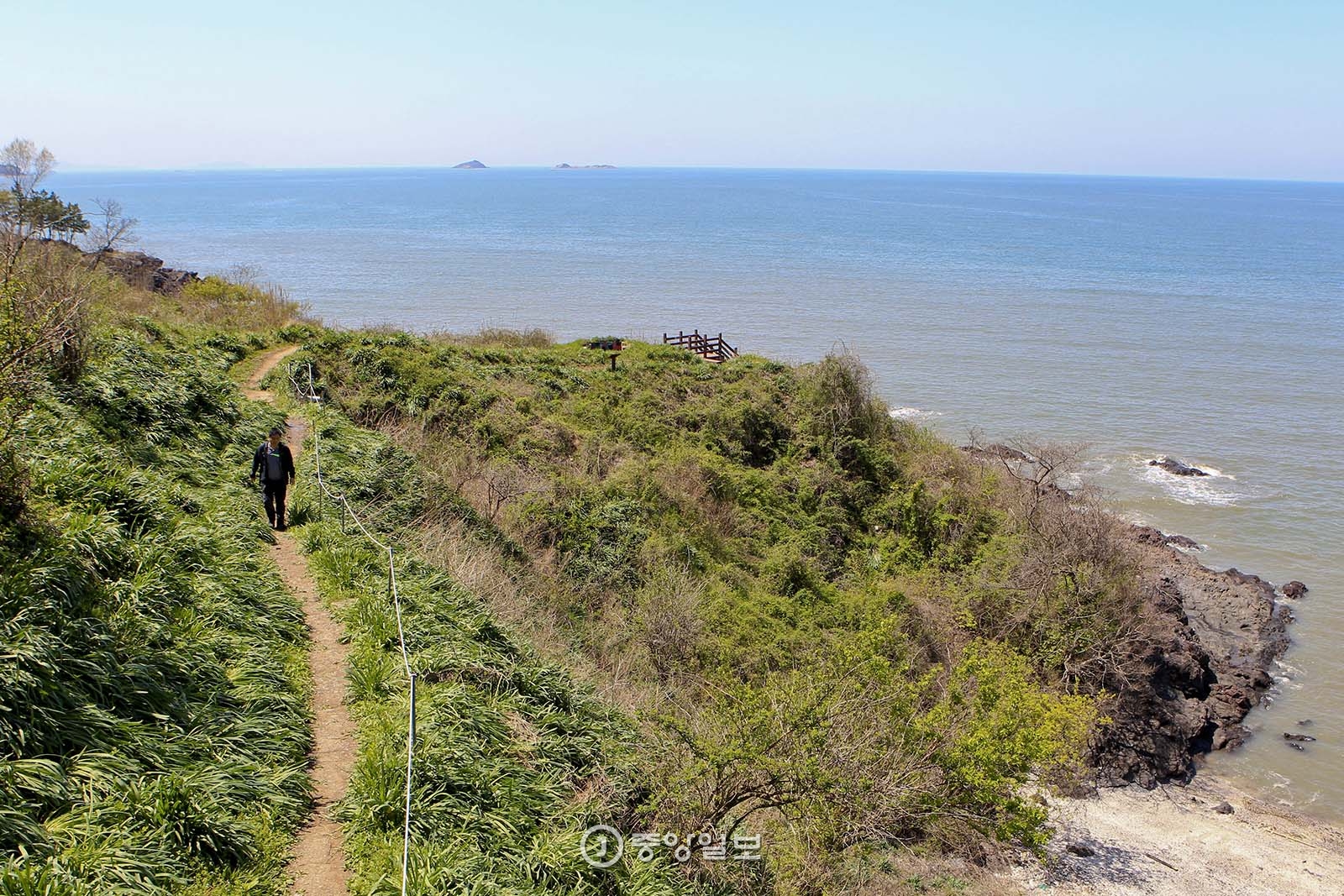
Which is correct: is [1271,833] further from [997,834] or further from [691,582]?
[691,582]

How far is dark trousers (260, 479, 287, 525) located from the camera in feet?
46.4

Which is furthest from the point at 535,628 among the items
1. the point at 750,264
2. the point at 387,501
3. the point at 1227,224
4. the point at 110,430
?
the point at 1227,224

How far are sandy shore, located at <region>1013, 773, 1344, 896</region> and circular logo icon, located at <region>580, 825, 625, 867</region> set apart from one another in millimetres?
10773

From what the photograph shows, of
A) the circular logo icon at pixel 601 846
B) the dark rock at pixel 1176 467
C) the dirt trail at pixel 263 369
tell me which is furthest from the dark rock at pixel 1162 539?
the dirt trail at pixel 263 369

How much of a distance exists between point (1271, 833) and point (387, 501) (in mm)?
21688

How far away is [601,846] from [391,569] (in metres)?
5.78

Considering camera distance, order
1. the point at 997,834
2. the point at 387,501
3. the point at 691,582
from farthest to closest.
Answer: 1. the point at 691,582
2. the point at 387,501
3. the point at 997,834

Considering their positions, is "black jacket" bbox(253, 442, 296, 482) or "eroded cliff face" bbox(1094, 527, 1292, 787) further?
"eroded cliff face" bbox(1094, 527, 1292, 787)

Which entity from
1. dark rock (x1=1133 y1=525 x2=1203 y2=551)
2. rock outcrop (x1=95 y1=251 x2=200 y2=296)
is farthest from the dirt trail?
dark rock (x1=1133 y1=525 x2=1203 y2=551)

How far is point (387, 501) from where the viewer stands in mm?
17000

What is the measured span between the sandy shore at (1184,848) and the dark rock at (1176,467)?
2118 cm

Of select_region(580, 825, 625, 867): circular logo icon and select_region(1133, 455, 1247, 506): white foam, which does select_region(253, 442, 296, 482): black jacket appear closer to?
select_region(580, 825, 625, 867): circular logo icon

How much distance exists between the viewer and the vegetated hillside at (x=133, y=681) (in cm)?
638

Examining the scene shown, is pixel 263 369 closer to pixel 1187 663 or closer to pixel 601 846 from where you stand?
pixel 601 846
